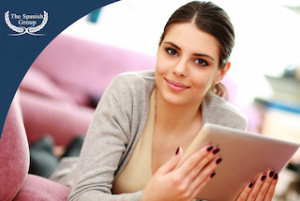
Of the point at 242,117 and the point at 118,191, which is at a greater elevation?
the point at 242,117

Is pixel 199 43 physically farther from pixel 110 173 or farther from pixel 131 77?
pixel 110 173

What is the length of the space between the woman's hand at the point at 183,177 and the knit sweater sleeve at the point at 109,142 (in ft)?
0.25

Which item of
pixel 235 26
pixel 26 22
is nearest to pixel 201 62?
pixel 26 22

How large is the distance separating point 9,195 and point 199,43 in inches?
24.2

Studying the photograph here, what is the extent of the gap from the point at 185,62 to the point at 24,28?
16.8 inches

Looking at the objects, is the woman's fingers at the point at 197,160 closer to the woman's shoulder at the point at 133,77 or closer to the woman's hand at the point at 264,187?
the woman's hand at the point at 264,187

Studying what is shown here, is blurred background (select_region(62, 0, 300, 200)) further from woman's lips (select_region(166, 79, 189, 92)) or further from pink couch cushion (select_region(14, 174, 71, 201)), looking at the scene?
pink couch cushion (select_region(14, 174, 71, 201))

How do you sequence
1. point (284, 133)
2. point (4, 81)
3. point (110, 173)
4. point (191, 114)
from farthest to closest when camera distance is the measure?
point (284, 133), point (191, 114), point (110, 173), point (4, 81)

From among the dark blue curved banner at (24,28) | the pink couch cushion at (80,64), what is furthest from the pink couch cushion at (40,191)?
the pink couch cushion at (80,64)

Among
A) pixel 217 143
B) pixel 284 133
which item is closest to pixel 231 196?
pixel 217 143

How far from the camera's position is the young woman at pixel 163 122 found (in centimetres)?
87

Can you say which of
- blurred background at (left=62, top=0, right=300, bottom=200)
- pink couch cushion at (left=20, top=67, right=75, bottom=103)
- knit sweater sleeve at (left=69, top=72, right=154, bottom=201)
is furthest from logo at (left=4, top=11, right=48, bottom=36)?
blurred background at (left=62, top=0, right=300, bottom=200)

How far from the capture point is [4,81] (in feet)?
2.70

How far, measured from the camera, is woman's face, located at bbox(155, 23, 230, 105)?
103cm
